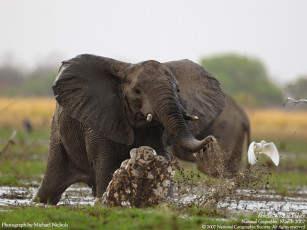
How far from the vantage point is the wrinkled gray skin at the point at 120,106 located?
6.98 m

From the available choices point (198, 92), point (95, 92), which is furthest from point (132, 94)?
point (198, 92)

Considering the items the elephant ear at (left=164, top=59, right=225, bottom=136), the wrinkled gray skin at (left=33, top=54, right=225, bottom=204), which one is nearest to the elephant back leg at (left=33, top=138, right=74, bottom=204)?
the wrinkled gray skin at (left=33, top=54, right=225, bottom=204)

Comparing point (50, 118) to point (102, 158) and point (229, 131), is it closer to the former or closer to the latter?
point (229, 131)

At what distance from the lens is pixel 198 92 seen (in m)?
7.91

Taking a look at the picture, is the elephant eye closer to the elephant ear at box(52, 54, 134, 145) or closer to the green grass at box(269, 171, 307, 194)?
the elephant ear at box(52, 54, 134, 145)

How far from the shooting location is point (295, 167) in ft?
58.0

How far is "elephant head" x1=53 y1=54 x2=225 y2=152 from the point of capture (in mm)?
6922

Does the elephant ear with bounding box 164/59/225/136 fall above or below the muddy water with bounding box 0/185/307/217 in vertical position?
above

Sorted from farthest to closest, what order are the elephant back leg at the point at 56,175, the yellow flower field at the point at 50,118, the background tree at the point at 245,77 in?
the background tree at the point at 245,77, the yellow flower field at the point at 50,118, the elephant back leg at the point at 56,175

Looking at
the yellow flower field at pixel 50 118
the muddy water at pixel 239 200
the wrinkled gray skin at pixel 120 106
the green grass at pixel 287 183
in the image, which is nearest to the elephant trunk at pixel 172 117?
the wrinkled gray skin at pixel 120 106

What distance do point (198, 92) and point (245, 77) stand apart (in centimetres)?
A: 6998

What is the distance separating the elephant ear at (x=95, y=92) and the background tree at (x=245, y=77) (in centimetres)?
5999

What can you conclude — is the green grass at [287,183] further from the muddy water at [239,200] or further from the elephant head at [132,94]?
the elephant head at [132,94]

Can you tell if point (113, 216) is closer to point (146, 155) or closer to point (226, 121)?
point (146, 155)
